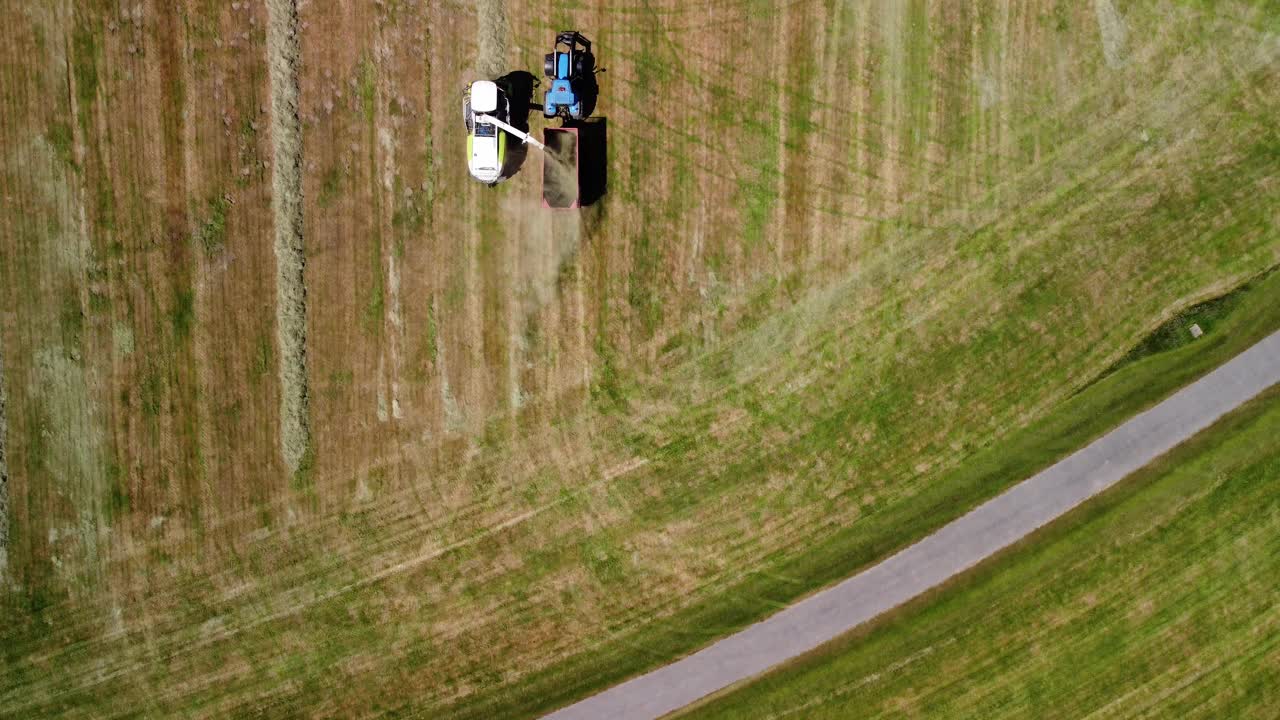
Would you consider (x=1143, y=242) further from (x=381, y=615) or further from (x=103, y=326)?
(x=103, y=326)

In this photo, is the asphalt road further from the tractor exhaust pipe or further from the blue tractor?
the blue tractor

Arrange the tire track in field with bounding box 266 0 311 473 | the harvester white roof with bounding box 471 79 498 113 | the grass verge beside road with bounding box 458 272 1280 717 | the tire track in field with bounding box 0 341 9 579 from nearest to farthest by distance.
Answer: the harvester white roof with bounding box 471 79 498 113, the grass verge beside road with bounding box 458 272 1280 717, the tire track in field with bounding box 266 0 311 473, the tire track in field with bounding box 0 341 9 579

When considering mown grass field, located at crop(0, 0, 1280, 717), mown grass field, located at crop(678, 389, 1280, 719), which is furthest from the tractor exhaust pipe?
mown grass field, located at crop(678, 389, 1280, 719)

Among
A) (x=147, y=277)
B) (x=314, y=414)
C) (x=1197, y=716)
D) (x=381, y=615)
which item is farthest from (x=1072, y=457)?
(x=147, y=277)

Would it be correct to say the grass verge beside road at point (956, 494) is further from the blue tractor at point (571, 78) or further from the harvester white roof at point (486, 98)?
the harvester white roof at point (486, 98)

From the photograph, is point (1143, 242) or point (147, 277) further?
point (147, 277)
